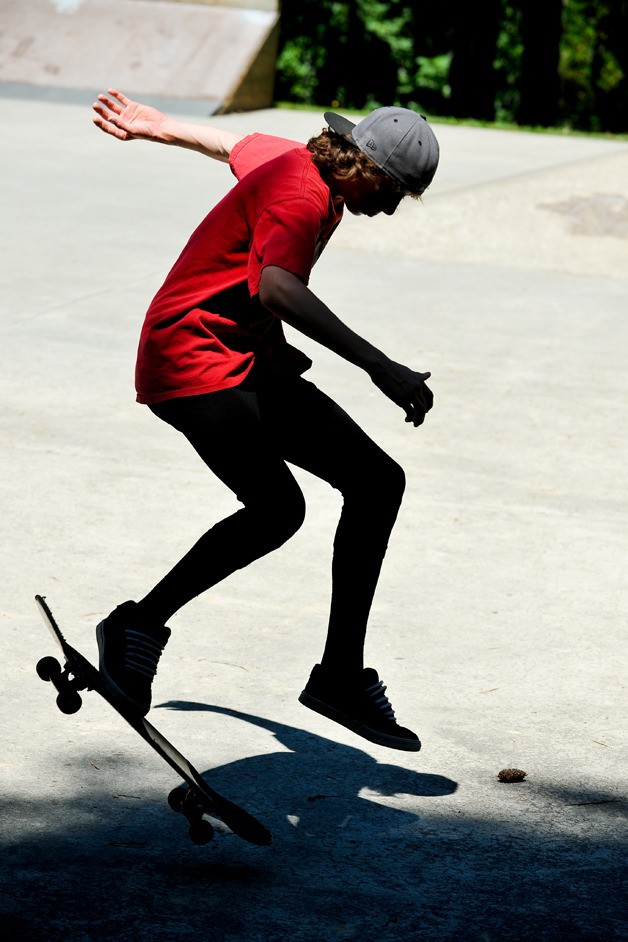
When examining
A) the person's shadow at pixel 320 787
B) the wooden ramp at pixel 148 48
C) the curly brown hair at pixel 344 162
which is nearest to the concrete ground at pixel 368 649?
the person's shadow at pixel 320 787

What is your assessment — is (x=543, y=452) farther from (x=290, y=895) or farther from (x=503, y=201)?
(x=503, y=201)

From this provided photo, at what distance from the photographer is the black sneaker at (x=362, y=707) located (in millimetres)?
3555

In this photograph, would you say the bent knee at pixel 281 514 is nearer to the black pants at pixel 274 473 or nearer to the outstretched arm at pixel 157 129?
the black pants at pixel 274 473

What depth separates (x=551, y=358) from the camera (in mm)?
8680

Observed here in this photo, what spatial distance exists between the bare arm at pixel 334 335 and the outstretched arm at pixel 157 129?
0.92 meters

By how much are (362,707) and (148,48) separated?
57.9 feet

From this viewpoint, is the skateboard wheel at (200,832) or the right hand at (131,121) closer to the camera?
the skateboard wheel at (200,832)

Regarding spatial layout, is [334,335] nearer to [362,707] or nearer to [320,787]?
[362,707]

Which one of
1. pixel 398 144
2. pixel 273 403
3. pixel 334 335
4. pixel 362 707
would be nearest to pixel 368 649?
pixel 362 707

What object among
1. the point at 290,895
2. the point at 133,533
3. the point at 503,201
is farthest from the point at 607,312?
the point at 290,895

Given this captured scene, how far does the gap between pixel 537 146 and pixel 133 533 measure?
14144mm

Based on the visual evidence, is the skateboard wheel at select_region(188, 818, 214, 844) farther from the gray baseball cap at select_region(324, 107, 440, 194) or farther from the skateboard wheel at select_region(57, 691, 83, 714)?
the gray baseball cap at select_region(324, 107, 440, 194)

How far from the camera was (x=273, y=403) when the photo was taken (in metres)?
3.50

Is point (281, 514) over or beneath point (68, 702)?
over
